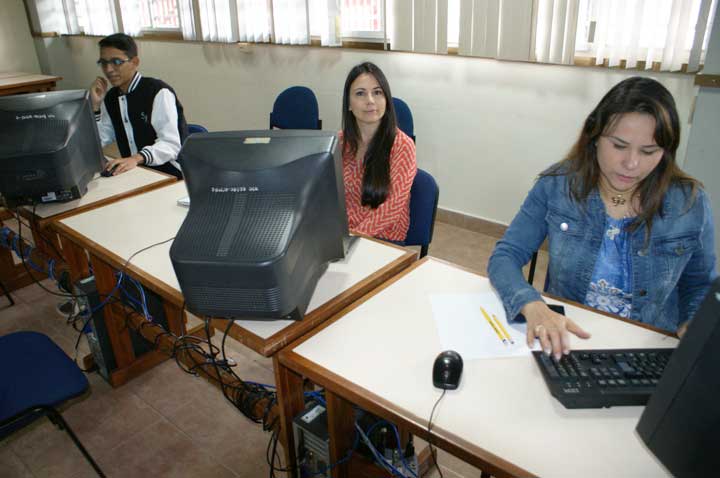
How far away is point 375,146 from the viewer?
6.83 feet

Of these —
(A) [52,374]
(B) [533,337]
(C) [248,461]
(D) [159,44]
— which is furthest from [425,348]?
(D) [159,44]

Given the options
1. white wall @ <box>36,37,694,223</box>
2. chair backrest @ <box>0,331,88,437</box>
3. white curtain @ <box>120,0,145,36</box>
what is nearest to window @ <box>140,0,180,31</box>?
white curtain @ <box>120,0,145,36</box>

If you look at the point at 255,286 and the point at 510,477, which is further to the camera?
the point at 255,286

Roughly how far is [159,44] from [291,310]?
175 inches

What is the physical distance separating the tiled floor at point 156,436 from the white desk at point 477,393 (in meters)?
0.70

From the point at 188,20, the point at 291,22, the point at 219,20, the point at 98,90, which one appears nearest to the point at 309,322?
the point at 98,90

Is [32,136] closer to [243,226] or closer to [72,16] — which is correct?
[243,226]

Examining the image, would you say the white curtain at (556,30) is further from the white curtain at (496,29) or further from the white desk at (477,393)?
the white desk at (477,393)

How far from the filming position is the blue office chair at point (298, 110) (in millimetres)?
3330

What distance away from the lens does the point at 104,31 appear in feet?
17.3

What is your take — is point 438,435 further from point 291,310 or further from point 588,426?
point 291,310

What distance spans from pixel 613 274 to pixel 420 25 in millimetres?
2171

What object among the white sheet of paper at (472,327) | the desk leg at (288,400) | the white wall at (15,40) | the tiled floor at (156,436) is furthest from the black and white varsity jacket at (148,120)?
the white wall at (15,40)

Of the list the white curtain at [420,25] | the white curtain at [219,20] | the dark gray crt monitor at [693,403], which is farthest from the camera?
the white curtain at [219,20]
